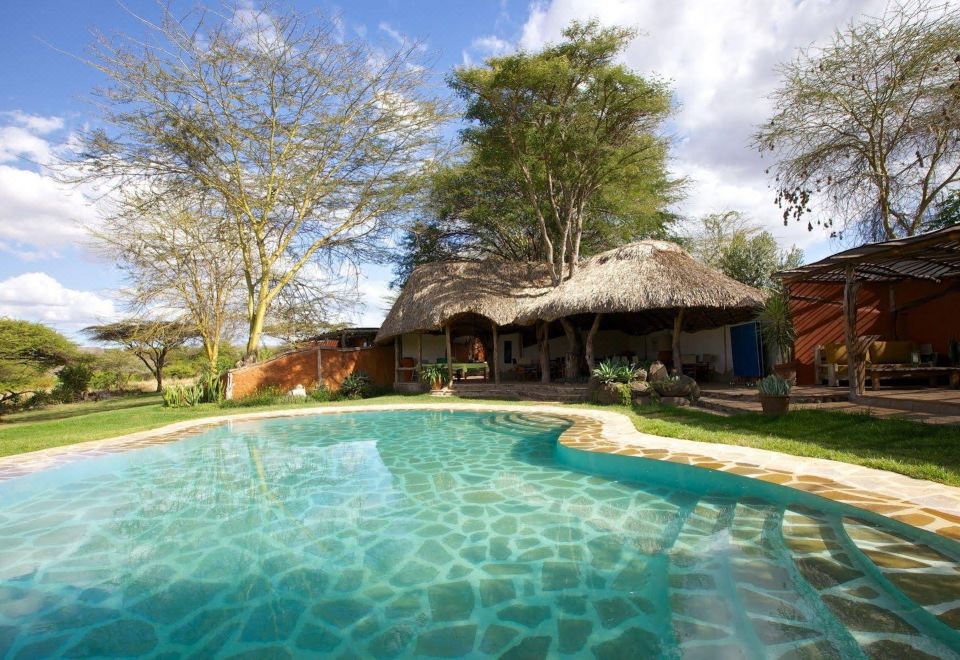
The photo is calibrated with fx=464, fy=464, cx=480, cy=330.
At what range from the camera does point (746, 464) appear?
4.40 metres

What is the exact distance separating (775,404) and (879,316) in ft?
16.9

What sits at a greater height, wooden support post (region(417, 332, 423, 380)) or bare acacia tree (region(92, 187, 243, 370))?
bare acacia tree (region(92, 187, 243, 370))

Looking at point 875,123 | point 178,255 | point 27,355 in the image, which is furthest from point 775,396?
point 27,355

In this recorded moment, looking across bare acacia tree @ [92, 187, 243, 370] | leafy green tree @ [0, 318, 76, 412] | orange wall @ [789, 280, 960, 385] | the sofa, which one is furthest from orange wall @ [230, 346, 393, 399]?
the sofa

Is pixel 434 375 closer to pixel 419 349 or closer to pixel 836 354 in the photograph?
pixel 419 349

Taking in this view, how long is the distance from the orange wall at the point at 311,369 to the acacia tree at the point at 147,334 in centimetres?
548

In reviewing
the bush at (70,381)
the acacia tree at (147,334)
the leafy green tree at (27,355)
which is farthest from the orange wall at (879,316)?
the bush at (70,381)

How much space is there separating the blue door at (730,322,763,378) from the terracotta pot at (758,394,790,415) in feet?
18.2

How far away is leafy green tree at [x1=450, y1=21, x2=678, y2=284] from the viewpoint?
11680 millimetres


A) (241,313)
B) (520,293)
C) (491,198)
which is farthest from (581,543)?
(241,313)

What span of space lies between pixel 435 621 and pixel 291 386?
554 inches

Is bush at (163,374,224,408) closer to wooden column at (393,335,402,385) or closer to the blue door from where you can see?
wooden column at (393,335,402,385)

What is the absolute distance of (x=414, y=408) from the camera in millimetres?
10805

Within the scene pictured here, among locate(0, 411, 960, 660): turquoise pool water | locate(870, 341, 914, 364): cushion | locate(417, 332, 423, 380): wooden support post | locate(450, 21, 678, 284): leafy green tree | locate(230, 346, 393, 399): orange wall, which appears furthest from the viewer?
locate(417, 332, 423, 380): wooden support post
